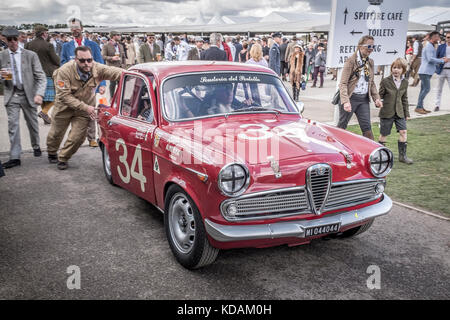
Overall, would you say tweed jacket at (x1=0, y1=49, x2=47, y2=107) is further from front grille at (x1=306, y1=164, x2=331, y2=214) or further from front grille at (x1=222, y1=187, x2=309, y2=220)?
front grille at (x1=306, y1=164, x2=331, y2=214)

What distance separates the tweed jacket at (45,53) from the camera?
31.0 feet

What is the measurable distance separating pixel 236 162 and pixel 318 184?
2.45ft

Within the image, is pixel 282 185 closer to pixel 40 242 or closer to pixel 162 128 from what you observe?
pixel 162 128

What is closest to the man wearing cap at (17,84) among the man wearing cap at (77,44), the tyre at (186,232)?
the man wearing cap at (77,44)

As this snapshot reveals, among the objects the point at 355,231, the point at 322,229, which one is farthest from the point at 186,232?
the point at 355,231

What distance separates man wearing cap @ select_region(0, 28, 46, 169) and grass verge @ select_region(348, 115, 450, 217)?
595 centimetres

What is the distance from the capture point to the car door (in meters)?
4.28

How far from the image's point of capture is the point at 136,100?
4.81 metres

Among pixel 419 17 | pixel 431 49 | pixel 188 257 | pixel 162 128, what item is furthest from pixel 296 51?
pixel 419 17

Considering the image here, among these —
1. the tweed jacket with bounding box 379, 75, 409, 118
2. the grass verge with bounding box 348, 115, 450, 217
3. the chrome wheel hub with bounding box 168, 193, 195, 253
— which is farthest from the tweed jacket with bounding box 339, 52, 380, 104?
the chrome wheel hub with bounding box 168, 193, 195, 253

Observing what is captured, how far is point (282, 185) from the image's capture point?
323 centimetres

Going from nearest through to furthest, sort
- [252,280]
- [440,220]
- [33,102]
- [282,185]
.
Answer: [282,185] → [252,280] → [440,220] → [33,102]

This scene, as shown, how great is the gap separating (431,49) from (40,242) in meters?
11.4
